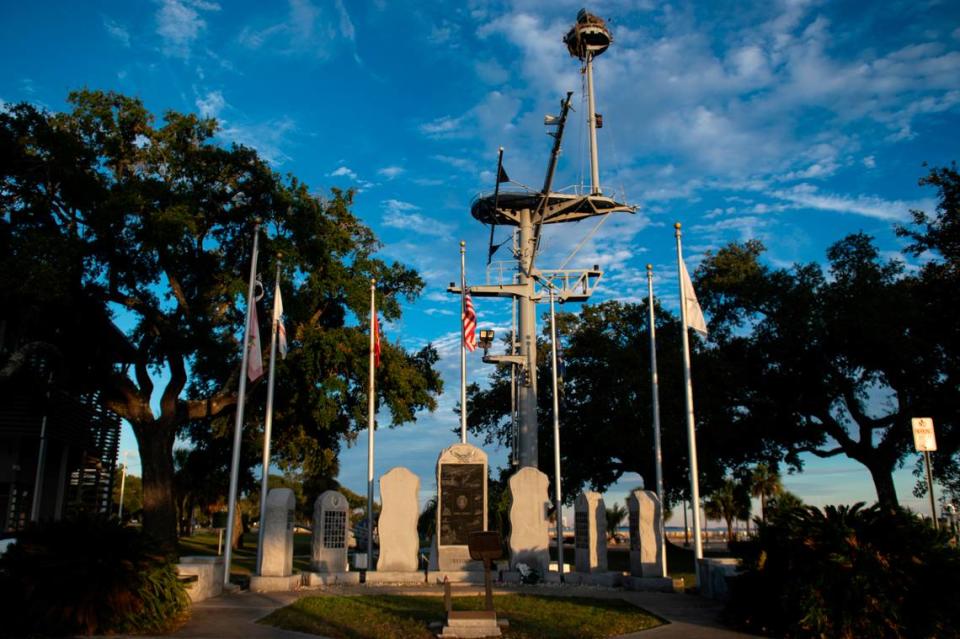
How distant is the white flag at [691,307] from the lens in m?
17.0

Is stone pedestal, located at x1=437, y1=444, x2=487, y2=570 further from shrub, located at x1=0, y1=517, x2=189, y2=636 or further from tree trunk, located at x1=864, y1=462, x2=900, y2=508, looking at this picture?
tree trunk, located at x1=864, y1=462, x2=900, y2=508

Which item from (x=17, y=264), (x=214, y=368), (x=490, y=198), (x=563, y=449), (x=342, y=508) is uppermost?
(x=490, y=198)

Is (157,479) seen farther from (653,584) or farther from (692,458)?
(692,458)

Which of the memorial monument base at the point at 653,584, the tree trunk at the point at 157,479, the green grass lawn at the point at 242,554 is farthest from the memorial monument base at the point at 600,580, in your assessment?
the tree trunk at the point at 157,479

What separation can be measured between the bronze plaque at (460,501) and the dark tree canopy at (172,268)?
29.7 ft

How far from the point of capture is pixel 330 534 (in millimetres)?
19016

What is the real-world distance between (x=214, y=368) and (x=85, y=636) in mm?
19708

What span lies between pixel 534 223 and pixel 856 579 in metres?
26.1

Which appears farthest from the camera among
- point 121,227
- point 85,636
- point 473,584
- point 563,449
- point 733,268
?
point 563,449

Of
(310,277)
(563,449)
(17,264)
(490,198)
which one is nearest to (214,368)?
(310,277)

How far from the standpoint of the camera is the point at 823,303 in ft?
98.3

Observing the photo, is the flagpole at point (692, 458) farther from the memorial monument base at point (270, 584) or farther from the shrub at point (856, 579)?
the memorial monument base at point (270, 584)

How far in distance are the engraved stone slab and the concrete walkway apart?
1187mm

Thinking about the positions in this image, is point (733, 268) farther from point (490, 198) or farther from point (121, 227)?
point (121, 227)
